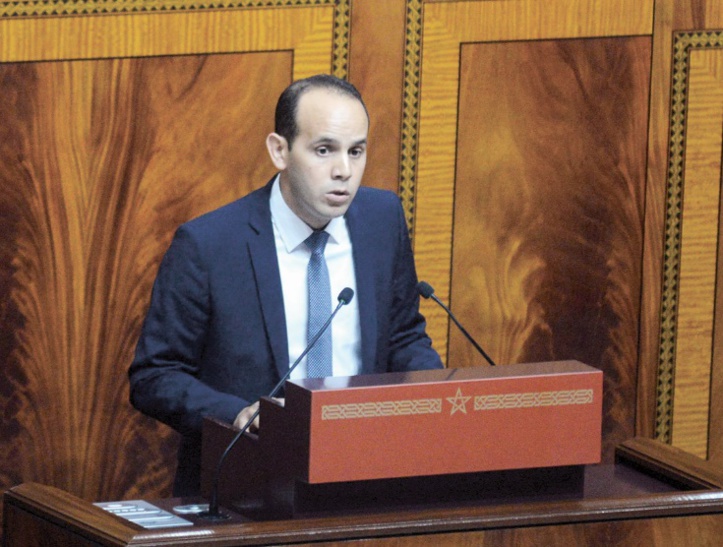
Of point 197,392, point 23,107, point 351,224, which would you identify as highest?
point 23,107

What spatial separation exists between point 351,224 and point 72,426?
1.02 meters

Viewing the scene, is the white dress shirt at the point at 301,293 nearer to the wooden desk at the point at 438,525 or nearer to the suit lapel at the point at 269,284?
the suit lapel at the point at 269,284

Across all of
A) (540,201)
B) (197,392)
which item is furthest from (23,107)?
(540,201)

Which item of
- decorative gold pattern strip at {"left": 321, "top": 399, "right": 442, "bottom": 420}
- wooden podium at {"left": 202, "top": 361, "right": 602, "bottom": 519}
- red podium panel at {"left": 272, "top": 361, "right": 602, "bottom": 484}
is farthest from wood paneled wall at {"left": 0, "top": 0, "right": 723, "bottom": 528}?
decorative gold pattern strip at {"left": 321, "top": 399, "right": 442, "bottom": 420}

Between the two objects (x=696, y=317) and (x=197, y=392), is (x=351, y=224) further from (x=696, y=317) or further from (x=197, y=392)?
(x=696, y=317)

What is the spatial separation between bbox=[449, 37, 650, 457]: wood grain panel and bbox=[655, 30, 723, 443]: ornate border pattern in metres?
0.07

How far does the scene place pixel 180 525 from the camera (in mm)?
2410

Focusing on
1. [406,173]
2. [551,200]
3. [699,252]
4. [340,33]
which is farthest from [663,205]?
[340,33]

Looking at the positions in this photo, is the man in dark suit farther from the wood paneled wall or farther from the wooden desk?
the wood paneled wall

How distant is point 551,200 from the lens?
13.1 feet

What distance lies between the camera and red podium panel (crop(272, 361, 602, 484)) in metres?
2.38

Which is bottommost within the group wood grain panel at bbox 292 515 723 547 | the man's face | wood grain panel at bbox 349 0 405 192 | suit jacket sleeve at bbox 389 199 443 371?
wood grain panel at bbox 292 515 723 547

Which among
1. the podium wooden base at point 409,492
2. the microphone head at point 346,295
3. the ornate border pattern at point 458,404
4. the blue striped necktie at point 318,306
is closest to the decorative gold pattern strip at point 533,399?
the ornate border pattern at point 458,404

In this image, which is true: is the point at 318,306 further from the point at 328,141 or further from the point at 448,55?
the point at 448,55
